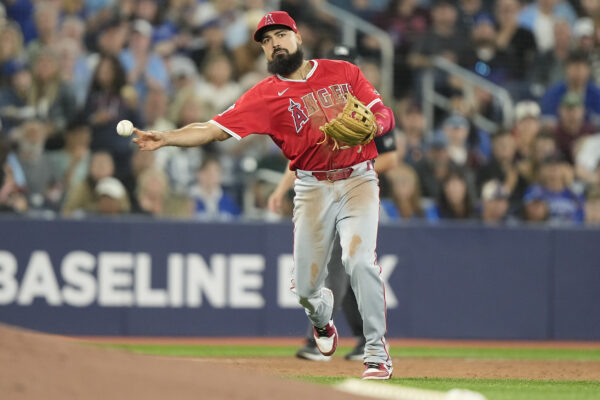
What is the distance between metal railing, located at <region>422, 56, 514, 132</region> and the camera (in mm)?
12898

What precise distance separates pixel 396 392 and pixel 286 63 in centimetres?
222

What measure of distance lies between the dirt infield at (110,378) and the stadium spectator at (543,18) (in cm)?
955

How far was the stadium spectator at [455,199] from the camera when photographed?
1109 centimetres

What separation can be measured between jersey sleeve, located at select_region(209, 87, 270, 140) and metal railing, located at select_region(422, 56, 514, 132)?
6.49m

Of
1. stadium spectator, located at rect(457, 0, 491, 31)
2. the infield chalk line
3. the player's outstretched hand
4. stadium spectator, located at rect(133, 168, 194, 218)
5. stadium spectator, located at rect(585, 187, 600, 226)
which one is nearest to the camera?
the infield chalk line

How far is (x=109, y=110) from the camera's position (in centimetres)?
1147

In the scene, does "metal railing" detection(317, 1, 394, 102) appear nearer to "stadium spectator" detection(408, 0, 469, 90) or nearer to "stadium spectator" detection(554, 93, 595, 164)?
"stadium spectator" detection(408, 0, 469, 90)

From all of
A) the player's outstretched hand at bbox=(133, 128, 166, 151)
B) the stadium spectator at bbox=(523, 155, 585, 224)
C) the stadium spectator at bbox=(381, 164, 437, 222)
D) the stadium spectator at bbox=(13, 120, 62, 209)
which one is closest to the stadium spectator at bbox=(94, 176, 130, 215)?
the stadium spectator at bbox=(13, 120, 62, 209)

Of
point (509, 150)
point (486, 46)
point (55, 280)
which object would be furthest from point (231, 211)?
point (486, 46)

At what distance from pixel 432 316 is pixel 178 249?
269 centimetres

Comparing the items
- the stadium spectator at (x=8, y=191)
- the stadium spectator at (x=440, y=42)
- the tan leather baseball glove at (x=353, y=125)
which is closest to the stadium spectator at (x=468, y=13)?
the stadium spectator at (x=440, y=42)

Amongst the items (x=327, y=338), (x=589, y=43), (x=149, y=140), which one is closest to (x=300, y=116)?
(x=149, y=140)

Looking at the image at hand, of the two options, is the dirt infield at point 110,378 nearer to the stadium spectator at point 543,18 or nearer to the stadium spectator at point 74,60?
the stadium spectator at point 74,60

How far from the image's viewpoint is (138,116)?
11547 mm
